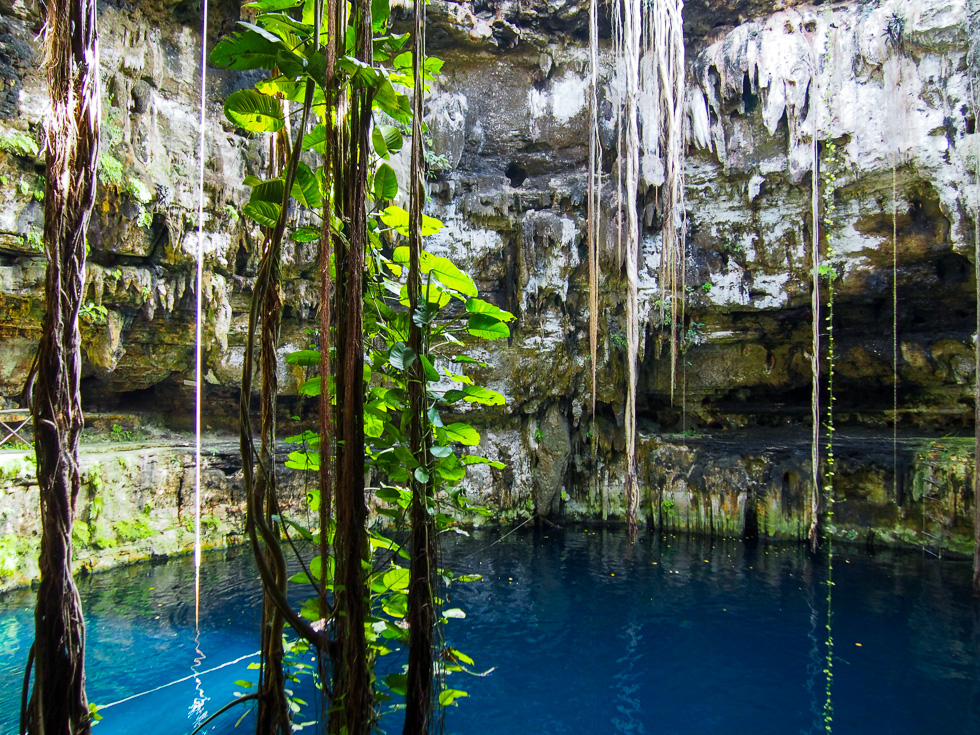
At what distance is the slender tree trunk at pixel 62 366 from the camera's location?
1288 mm

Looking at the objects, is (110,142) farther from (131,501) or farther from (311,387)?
(311,387)

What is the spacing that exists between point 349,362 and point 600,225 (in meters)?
8.93

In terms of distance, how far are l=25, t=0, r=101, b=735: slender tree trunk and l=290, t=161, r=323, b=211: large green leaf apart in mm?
501

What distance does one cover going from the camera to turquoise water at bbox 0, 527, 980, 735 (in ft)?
13.7

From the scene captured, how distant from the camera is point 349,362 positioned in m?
1.39

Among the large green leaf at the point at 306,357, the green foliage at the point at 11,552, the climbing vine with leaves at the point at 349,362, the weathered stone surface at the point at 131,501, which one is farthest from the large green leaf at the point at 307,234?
the green foliage at the point at 11,552

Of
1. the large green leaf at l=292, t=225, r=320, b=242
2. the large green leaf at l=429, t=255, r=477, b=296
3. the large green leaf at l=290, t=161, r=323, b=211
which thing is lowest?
the large green leaf at l=429, t=255, r=477, b=296

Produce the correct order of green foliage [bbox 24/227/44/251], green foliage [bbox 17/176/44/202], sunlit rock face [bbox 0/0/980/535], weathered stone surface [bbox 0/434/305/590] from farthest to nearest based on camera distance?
sunlit rock face [bbox 0/0/980/535], green foliage [bbox 24/227/44/251], green foliage [bbox 17/176/44/202], weathered stone surface [bbox 0/434/305/590]

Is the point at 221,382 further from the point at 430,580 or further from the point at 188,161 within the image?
the point at 430,580

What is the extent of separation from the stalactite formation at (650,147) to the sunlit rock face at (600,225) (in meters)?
0.19

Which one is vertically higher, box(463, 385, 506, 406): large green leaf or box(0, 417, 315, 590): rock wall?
box(463, 385, 506, 406): large green leaf

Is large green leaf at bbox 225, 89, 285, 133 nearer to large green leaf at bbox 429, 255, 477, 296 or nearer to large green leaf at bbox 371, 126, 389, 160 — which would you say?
large green leaf at bbox 371, 126, 389, 160

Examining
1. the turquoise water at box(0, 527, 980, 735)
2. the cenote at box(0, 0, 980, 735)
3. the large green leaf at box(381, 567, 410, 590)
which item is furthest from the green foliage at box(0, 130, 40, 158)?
the large green leaf at box(381, 567, 410, 590)

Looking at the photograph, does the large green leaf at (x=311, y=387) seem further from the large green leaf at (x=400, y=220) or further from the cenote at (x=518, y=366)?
the large green leaf at (x=400, y=220)
